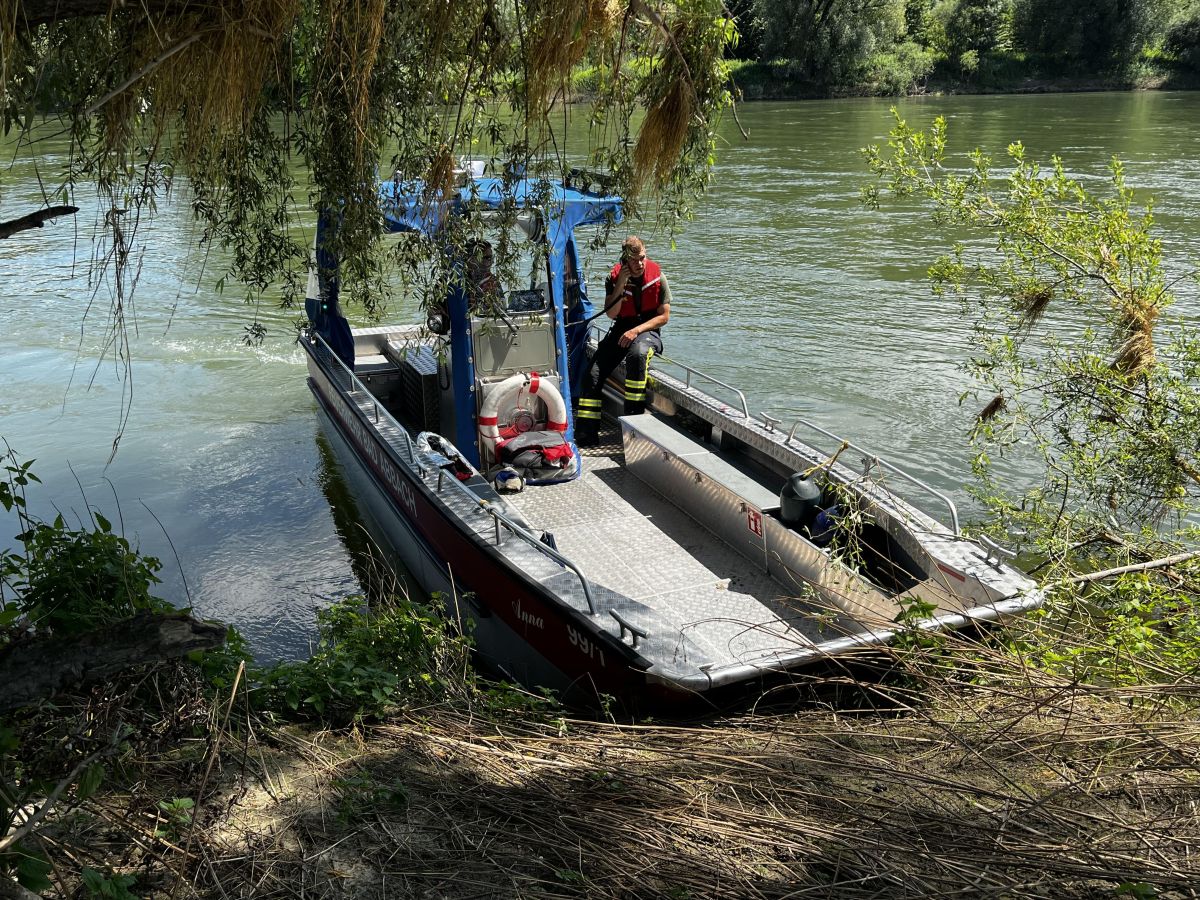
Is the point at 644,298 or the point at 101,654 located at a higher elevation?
the point at 644,298

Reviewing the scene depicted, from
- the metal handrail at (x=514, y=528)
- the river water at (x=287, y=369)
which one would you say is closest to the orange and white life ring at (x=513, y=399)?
the metal handrail at (x=514, y=528)

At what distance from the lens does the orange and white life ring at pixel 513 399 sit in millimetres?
7516

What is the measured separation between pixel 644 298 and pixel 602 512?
2.04 m

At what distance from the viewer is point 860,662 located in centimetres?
466

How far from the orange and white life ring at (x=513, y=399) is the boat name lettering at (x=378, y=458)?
725mm

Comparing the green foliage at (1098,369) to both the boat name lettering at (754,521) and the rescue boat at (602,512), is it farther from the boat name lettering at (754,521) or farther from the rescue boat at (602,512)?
the boat name lettering at (754,521)

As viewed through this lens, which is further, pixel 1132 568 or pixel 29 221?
pixel 1132 568

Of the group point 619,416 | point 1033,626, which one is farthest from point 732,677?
point 619,416

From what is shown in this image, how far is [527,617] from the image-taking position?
18.4 feet

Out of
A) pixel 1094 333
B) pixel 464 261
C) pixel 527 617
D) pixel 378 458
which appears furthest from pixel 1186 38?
pixel 464 261

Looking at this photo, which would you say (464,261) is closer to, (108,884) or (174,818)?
(174,818)

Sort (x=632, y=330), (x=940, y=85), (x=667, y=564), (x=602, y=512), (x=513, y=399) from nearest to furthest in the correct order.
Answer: (x=667, y=564) → (x=602, y=512) → (x=513, y=399) → (x=632, y=330) → (x=940, y=85)

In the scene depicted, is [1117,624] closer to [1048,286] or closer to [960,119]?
[1048,286]

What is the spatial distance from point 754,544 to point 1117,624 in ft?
7.50
